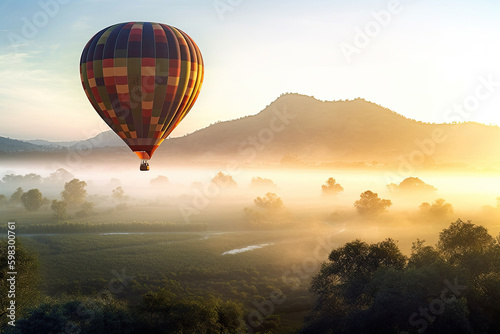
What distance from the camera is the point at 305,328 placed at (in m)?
36.7

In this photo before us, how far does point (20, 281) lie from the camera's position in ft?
135

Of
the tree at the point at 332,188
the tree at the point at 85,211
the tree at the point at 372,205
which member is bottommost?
the tree at the point at 372,205

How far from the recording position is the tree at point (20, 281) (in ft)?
122

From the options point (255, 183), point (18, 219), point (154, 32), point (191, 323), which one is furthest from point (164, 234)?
point (255, 183)

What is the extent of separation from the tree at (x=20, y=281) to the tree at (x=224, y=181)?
13154cm

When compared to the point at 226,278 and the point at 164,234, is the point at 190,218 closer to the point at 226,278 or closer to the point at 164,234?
the point at 164,234

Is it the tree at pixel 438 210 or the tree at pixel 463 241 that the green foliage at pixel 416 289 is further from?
the tree at pixel 438 210

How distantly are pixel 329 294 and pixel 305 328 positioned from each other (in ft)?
13.1

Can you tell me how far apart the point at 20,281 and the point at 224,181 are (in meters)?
139

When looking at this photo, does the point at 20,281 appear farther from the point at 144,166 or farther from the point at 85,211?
the point at 85,211

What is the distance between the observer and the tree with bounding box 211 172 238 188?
17675 centimetres

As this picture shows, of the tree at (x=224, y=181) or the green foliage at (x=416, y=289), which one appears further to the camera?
the tree at (x=224, y=181)

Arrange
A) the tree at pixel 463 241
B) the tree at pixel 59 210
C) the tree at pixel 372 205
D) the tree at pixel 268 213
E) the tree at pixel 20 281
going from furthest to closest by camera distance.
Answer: the tree at pixel 372 205 < the tree at pixel 268 213 < the tree at pixel 59 210 < the tree at pixel 20 281 < the tree at pixel 463 241

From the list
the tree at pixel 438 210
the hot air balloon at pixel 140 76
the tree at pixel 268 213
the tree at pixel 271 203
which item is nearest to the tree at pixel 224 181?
the tree at pixel 268 213
